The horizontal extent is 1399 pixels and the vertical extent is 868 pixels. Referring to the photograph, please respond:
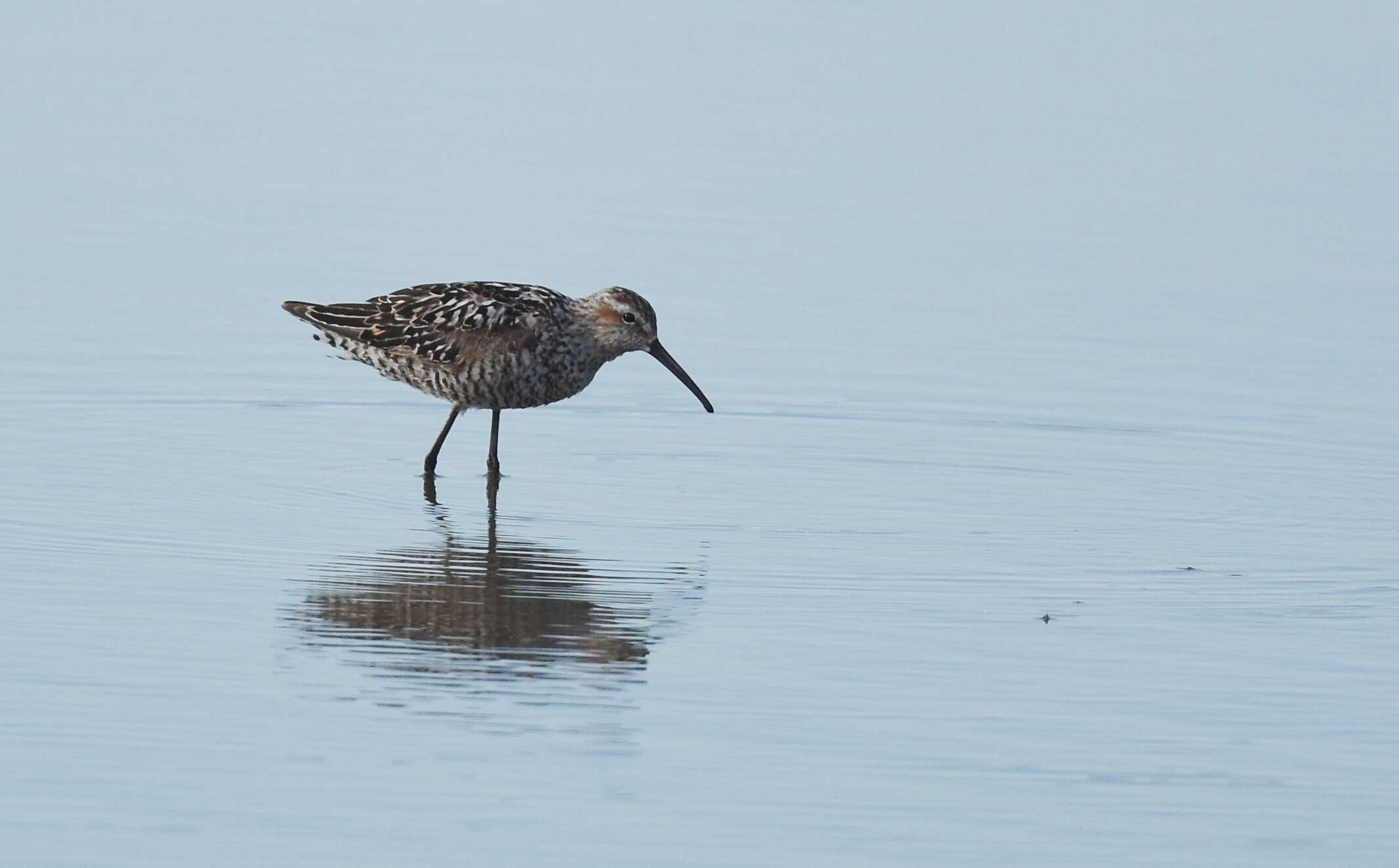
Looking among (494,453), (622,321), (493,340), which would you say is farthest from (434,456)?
(622,321)

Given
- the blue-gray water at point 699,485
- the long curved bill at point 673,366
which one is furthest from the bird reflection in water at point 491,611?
the long curved bill at point 673,366

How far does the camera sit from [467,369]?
13.7 metres

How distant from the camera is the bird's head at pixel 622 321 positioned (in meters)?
14.0

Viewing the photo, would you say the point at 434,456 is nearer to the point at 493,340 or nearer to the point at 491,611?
the point at 493,340

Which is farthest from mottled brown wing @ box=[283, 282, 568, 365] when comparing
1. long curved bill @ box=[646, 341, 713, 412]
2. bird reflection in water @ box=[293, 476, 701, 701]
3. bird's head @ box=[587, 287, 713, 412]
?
bird reflection in water @ box=[293, 476, 701, 701]

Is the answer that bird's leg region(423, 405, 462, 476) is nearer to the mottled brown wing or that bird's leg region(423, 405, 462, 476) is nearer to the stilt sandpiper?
the stilt sandpiper

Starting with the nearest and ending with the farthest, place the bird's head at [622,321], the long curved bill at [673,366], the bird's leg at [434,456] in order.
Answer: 1. the bird's leg at [434,456]
2. the bird's head at [622,321]
3. the long curved bill at [673,366]

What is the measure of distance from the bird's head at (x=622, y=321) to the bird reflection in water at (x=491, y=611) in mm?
2445

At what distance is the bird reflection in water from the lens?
9391 mm

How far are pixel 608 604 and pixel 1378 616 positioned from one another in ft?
10.7

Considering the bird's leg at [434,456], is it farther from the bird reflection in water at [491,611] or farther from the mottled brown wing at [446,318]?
the bird reflection in water at [491,611]

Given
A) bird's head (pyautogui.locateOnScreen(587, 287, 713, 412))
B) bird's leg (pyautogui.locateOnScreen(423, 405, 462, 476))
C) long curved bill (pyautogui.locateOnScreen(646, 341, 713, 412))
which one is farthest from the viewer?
long curved bill (pyautogui.locateOnScreen(646, 341, 713, 412))

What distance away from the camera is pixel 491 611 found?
10328 millimetres

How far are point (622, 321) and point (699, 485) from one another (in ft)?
4.30
